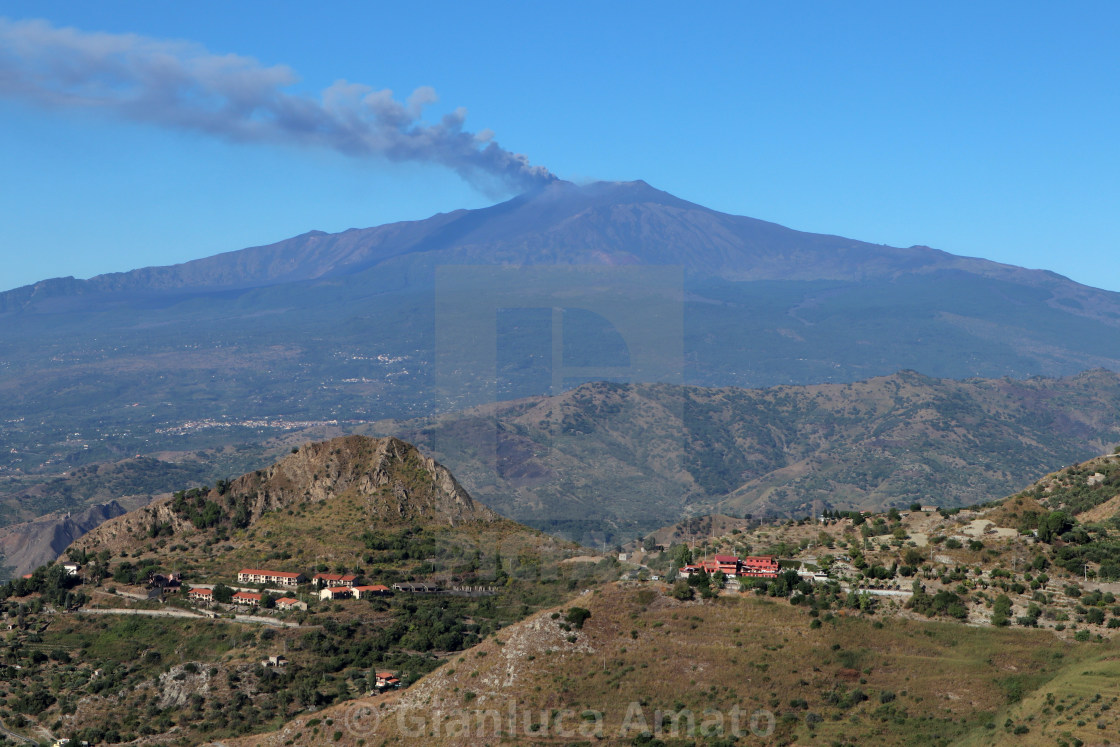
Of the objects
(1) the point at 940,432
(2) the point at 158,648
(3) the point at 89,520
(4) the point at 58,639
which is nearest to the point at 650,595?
(2) the point at 158,648

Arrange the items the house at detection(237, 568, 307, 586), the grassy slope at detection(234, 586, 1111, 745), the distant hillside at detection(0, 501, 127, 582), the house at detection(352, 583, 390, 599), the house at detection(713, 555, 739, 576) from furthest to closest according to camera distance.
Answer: the distant hillside at detection(0, 501, 127, 582)
the house at detection(237, 568, 307, 586)
the house at detection(352, 583, 390, 599)
the house at detection(713, 555, 739, 576)
the grassy slope at detection(234, 586, 1111, 745)

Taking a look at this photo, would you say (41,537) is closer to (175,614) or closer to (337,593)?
(175,614)

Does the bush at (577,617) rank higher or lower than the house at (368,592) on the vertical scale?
higher

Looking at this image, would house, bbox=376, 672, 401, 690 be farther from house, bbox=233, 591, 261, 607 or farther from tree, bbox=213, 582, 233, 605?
tree, bbox=213, 582, 233, 605

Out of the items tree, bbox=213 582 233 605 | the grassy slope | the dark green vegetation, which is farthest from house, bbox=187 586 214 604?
the grassy slope

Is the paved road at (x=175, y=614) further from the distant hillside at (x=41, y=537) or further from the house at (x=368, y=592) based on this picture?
the distant hillside at (x=41, y=537)

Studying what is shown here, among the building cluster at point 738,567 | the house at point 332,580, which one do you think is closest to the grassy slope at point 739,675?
the building cluster at point 738,567
